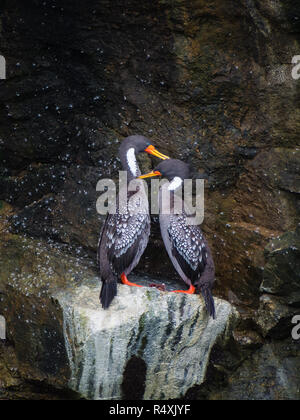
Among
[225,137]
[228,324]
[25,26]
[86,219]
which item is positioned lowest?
[228,324]

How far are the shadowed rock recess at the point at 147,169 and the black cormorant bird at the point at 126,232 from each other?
26cm

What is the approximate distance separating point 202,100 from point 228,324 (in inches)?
87.1

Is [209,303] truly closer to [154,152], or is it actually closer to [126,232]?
A: [126,232]

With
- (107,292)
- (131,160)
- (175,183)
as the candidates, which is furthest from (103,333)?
(131,160)

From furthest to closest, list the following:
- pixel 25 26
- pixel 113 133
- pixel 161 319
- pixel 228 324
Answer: pixel 113 133 → pixel 25 26 → pixel 228 324 → pixel 161 319

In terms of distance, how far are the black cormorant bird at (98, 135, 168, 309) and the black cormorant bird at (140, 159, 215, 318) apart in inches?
8.5

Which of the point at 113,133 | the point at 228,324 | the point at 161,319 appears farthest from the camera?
the point at 113,133

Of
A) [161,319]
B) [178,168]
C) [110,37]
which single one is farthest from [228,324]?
[110,37]

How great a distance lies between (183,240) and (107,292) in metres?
0.88

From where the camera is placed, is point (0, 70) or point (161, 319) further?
point (0, 70)

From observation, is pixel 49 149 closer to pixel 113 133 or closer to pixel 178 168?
pixel 113 133

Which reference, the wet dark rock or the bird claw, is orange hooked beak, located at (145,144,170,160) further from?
the wet dark rock

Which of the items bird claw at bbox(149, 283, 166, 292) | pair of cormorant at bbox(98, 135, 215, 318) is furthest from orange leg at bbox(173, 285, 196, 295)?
bird claw at bbox(149, 283, 166, 292)

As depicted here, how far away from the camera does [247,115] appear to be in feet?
20.0
